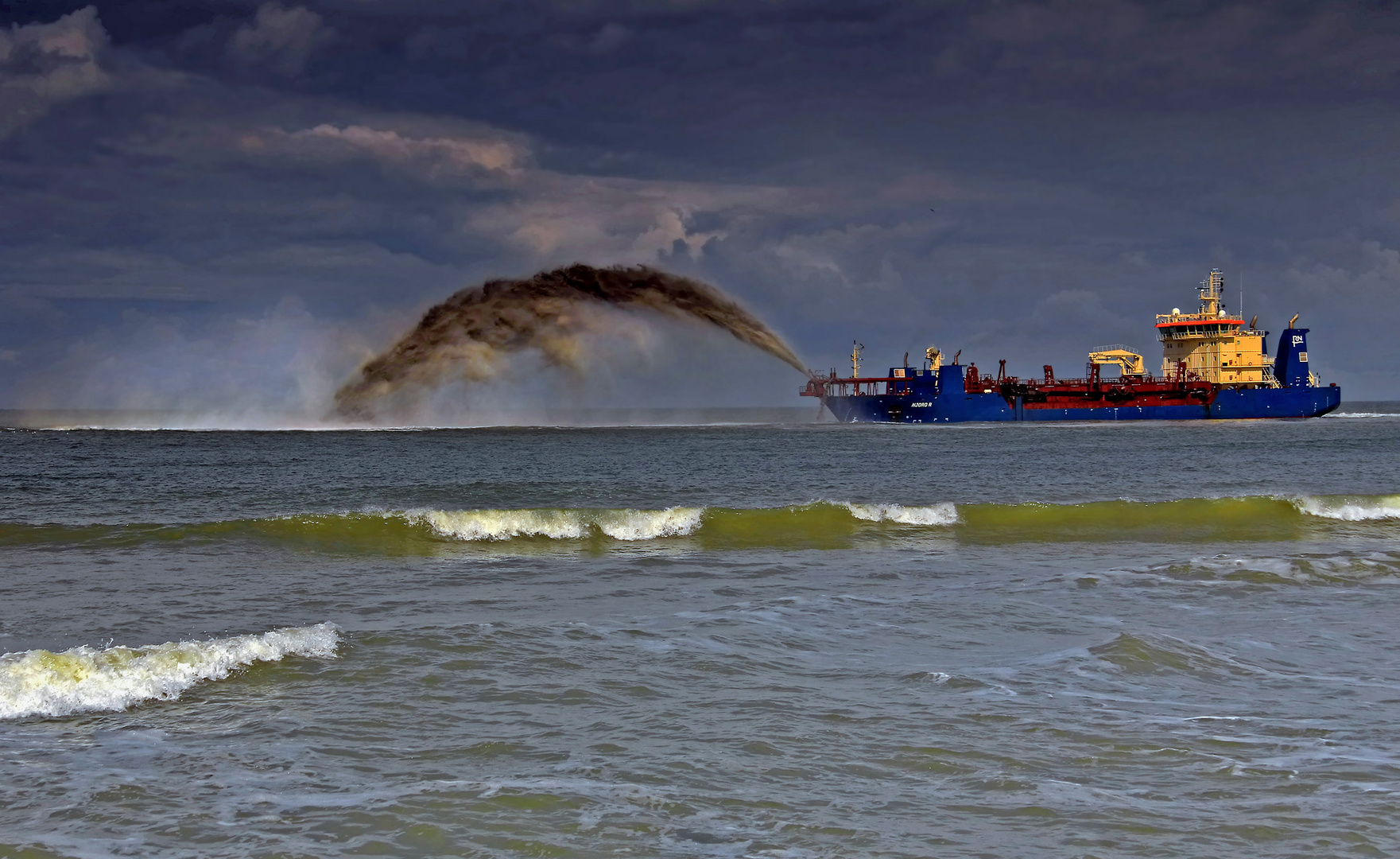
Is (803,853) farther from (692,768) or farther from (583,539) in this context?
(583,539)

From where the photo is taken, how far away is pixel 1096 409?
3504 inches

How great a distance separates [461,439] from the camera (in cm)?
6481

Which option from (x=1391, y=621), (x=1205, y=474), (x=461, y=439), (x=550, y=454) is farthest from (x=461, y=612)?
(x=461, y=439)

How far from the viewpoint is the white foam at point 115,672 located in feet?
26.8

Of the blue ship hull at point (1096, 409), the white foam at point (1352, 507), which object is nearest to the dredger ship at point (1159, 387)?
the blue ship hull at point (1096, 409)

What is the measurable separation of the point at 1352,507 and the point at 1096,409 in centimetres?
6765

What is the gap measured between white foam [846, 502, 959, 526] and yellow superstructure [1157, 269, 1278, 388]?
7714 centimetres

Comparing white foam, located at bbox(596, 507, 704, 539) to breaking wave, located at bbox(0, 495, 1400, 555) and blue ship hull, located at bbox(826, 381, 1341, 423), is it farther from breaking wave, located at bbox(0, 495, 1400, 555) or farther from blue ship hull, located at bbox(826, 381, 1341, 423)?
blue ship hull, located at bbox(826, 381, 1341, 423)

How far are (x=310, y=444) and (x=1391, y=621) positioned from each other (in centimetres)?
5542

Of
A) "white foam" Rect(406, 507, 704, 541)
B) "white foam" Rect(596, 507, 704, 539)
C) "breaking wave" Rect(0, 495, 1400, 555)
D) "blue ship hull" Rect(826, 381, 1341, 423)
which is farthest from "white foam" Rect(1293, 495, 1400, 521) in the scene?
"blue ship hull" Rect(826, 381, 1341, 423)

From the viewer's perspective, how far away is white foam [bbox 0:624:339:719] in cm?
817

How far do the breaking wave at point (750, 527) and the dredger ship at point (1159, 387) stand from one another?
64.2m

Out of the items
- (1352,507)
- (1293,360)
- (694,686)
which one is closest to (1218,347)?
(1293,360)

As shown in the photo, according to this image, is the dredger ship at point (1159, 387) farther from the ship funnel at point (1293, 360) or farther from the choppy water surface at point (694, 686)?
the choppy water surface at point (694, 686)
